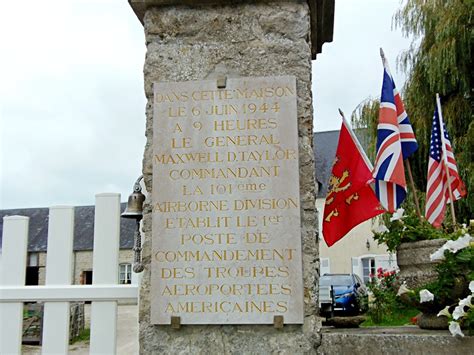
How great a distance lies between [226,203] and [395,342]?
104 centimetres

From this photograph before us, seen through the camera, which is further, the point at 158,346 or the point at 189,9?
the point at 189,9

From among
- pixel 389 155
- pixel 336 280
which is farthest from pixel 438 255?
pixel 336 280

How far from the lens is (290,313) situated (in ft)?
8.87

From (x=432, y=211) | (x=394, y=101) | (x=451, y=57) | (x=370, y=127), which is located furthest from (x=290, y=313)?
(x=370, y=127)

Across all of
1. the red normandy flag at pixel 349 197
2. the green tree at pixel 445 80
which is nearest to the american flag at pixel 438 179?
the red normandy flag at pixel 349 197

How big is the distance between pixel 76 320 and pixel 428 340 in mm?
9185

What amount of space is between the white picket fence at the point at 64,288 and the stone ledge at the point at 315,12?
1.09 m

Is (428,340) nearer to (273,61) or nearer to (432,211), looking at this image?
(273,61)

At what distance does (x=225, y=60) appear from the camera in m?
3.07

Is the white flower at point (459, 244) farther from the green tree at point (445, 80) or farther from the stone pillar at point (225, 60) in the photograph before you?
the green tree at point (445, 80)

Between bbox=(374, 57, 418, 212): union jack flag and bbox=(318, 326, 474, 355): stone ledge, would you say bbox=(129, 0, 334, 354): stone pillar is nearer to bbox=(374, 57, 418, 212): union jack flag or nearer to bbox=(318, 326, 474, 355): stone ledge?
bbox=(318, 326, 474, 355): stone ledge

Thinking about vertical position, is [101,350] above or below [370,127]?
below

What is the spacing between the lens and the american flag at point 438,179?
14.5 ft

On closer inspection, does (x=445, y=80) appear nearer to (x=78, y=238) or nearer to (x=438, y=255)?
(x=438, y=255)
